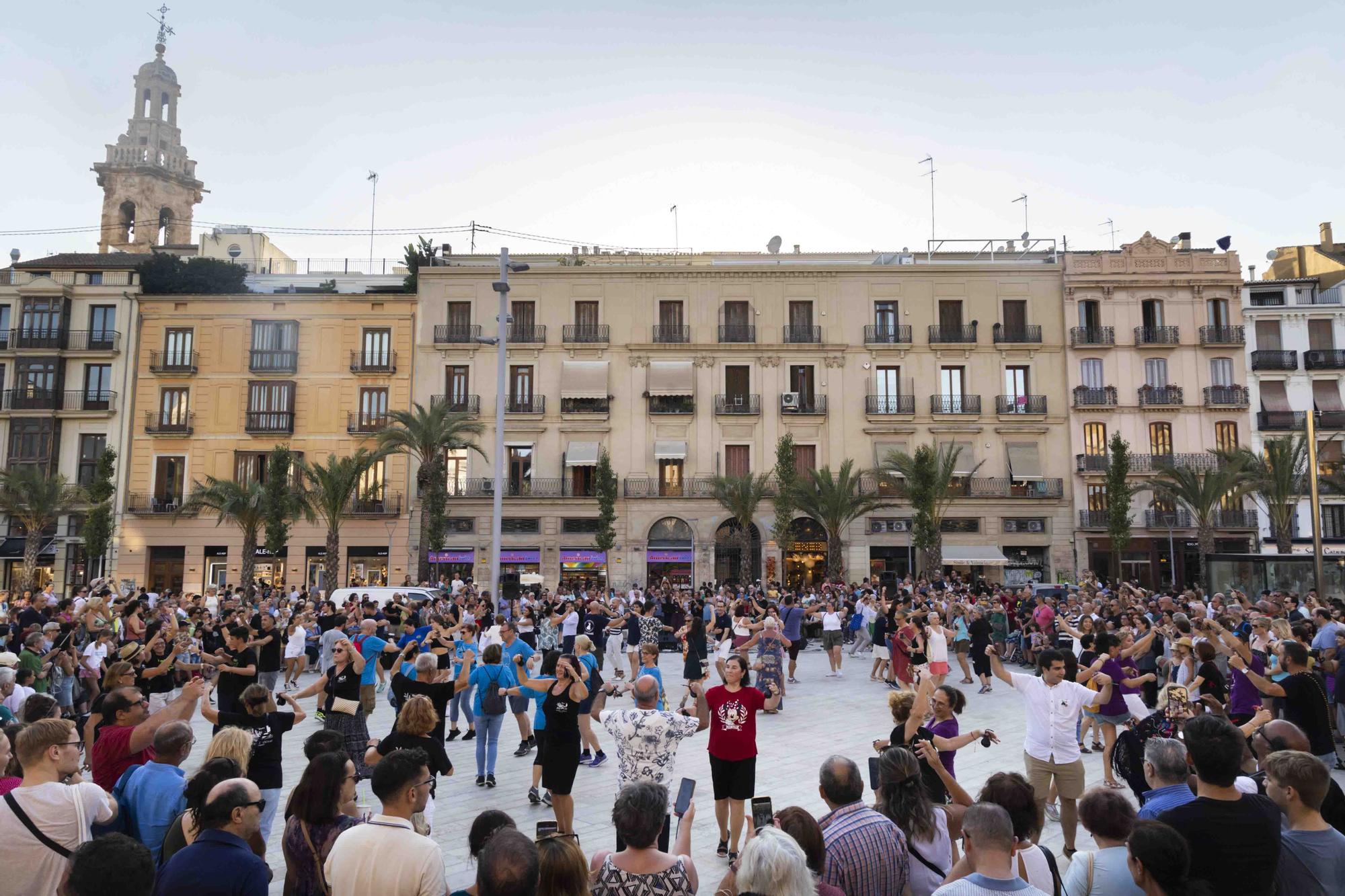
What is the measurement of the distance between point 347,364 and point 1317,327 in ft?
141

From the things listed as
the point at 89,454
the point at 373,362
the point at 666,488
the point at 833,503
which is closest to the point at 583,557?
the point at 666,488

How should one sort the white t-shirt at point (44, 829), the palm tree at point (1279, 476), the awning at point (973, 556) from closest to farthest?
the white t-shirt at point (44, 829) → the palm tree at point (1279, 476) → the awning at point (973, 556)

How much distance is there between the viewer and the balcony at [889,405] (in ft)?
125

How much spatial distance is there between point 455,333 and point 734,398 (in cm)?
1240

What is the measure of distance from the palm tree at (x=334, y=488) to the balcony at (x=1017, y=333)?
26.0 metres

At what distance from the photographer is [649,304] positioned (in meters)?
39.1

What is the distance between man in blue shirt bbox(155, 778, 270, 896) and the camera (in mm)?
3488

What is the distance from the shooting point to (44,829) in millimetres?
3994

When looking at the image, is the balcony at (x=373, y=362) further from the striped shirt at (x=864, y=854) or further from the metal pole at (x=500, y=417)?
the striped shirt at (x=864, y=854)

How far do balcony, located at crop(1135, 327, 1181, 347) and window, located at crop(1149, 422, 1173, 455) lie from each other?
3.45m

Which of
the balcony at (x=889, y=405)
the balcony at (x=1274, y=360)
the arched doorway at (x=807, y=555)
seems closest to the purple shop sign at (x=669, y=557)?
the arched doorway at (x=807, y=555)

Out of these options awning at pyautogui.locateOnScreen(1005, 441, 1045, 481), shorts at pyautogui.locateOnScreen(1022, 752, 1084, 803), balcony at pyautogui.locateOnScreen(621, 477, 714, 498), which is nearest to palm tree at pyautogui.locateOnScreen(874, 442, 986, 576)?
awning at pyautogui.locateOnScreen(1005, 441, 1045, 481)

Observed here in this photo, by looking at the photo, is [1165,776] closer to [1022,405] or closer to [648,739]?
[648,739]

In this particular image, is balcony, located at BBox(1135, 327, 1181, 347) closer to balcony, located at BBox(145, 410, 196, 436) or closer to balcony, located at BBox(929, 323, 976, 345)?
balcony, located at BBox(929, 323, 976, 345)
